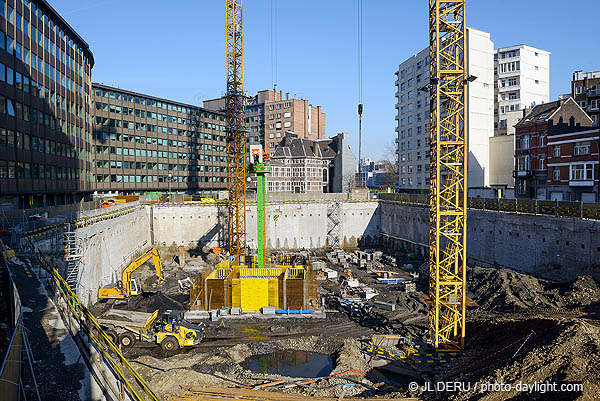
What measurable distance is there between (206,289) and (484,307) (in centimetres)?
1908

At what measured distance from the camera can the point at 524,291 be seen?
28.4 m

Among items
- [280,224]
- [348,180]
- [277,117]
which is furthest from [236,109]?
[277,117]

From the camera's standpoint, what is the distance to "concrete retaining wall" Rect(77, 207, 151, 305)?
2797cm

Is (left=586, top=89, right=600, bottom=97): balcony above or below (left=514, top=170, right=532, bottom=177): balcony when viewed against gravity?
above

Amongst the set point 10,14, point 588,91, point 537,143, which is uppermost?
point 10,14

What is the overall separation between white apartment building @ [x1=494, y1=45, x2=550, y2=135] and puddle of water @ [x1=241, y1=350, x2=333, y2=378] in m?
58.2

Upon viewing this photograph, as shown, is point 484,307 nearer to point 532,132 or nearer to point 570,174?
point 570,174

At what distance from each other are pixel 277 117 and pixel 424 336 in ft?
248

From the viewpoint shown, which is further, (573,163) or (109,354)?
(573,163)

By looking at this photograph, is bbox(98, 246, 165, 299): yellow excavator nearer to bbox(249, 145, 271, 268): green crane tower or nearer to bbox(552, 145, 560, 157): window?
bbox(249, 145, 271, 268): green crane tower

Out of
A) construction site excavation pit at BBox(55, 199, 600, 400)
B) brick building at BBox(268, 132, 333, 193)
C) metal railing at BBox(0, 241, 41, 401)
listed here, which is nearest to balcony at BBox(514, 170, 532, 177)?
construction site excavation pit at BBox(55, 199, 600, 400)

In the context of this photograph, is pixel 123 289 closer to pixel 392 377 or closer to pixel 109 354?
pixel 109 354

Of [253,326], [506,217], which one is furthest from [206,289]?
[506,217]

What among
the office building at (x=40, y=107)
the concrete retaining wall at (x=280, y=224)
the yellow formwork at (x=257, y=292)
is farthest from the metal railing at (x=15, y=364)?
the concrete retaining wall at (x=280, y=224)
